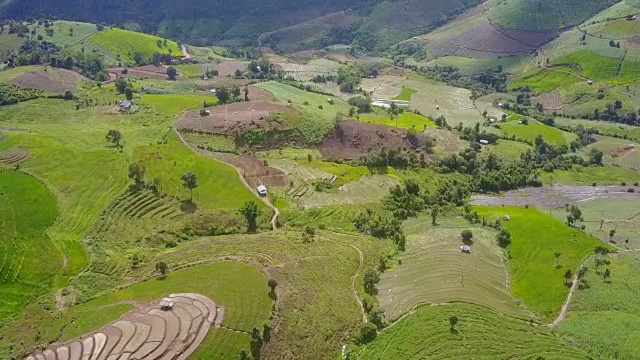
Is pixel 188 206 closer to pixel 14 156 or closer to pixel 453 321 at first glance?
pixel 14 156

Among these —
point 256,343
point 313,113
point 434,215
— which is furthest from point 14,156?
point 434,215

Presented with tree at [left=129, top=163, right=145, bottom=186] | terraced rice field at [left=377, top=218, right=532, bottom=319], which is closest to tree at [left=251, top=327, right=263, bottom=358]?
terraced rice field at [left=377, top=218, right=532, bottom=319]

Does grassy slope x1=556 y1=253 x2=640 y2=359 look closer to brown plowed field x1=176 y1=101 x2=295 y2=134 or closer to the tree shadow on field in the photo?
the tree shadow on field

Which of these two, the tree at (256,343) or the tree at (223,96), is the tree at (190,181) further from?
the tree at (223,96)

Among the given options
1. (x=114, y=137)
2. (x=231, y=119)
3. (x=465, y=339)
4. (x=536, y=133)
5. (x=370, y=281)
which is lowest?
(x=536, y=133)

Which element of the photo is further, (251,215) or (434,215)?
(434,215)

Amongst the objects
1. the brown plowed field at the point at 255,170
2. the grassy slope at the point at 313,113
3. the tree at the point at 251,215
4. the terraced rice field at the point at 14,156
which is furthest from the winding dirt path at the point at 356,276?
the terraced rice field at the point at 14,156
